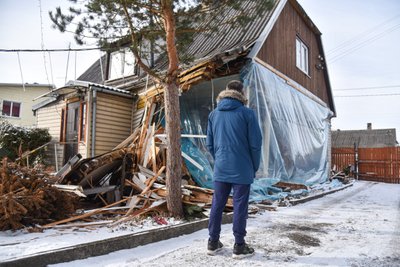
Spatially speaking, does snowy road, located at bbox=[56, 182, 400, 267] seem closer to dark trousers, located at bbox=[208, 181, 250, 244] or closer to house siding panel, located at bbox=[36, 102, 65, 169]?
Result: dark trousers, located at bbox=[208, 181, 250, 244]

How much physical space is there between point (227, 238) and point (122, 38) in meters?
3.80

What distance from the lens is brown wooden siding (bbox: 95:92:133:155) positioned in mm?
9641

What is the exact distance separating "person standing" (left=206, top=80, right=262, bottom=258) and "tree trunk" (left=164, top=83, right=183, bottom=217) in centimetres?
134

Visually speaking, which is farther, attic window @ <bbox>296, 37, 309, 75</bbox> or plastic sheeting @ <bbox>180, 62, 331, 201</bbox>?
attic window @ <bbox>296, 37, 309, 75</bbox>

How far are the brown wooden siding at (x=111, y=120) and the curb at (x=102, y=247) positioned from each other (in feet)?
21.5

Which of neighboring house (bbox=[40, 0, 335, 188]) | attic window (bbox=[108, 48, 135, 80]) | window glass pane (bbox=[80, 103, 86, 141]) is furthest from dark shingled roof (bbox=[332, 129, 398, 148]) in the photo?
window glass pane (bbox=[80, 103, 86, 141])

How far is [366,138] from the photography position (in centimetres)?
4509

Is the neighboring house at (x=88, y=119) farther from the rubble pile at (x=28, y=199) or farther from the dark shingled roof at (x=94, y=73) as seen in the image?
the rubble pile at (x=28, y=199)

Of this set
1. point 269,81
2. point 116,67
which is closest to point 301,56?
point 269,81

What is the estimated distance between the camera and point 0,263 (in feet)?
7.56

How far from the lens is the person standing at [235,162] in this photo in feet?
9.96

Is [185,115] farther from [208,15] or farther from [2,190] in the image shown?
[2,190]

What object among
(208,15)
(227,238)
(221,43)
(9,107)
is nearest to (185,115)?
(221,43)

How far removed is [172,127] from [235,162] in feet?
5.72
